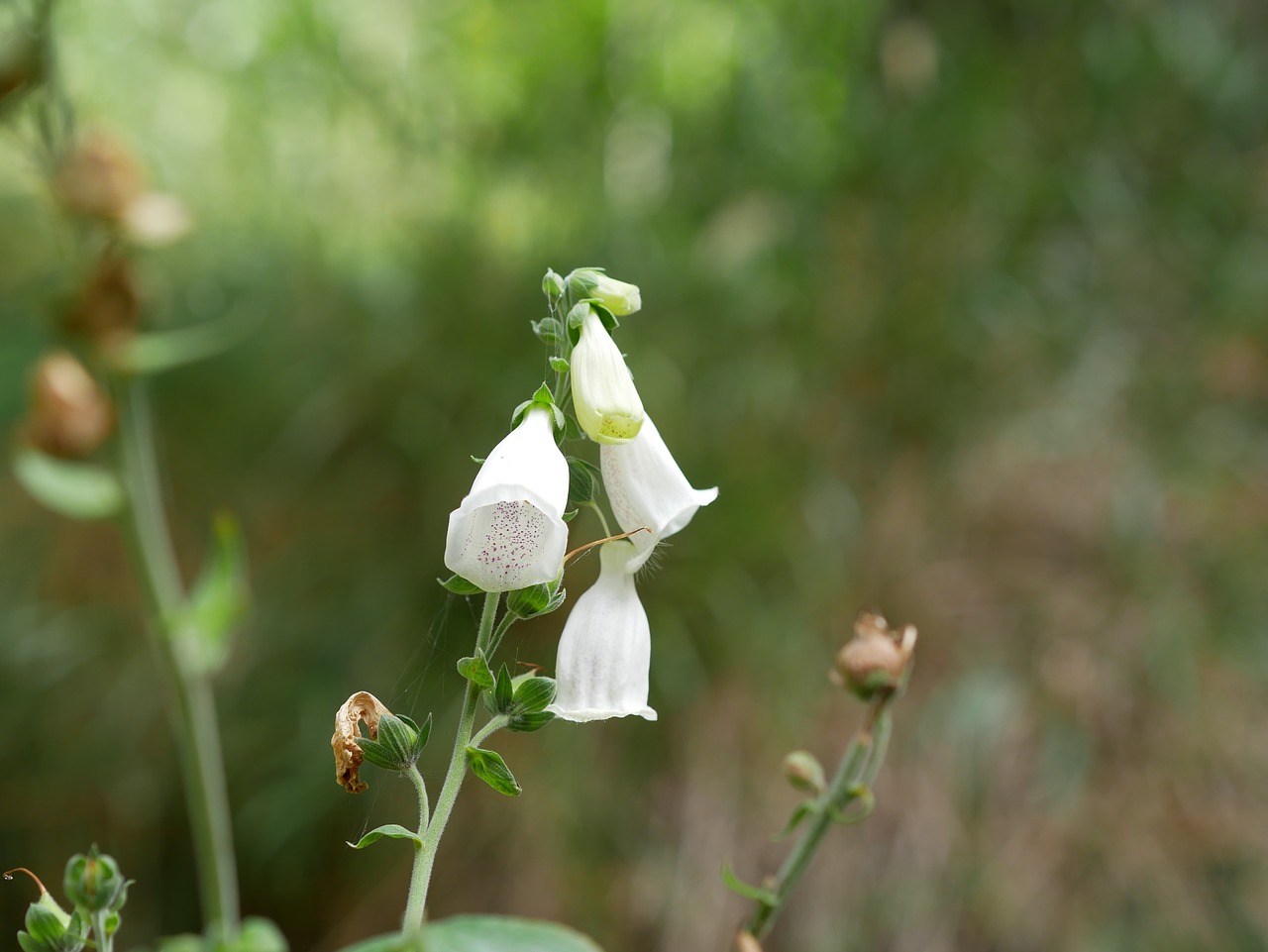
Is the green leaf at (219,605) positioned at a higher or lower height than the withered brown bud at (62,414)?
lower

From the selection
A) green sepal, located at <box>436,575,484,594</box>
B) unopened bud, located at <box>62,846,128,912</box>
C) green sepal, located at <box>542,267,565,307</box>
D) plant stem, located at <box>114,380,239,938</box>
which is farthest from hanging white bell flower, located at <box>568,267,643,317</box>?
plant stem, located at <box>114,380,239,938</box>

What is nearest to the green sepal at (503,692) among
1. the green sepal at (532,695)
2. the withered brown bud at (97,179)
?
the green sepal at (532,695)

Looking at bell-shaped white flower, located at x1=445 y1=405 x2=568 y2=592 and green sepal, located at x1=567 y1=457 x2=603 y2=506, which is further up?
green sepal, located at x1=567 y1=457 x2=603 y2=506

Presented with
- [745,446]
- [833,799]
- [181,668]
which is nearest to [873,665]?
[833,799]

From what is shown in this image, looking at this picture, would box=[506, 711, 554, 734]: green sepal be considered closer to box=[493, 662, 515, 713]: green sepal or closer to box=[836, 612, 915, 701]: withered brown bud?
box=[493, 662, 515, 713]: green sepal

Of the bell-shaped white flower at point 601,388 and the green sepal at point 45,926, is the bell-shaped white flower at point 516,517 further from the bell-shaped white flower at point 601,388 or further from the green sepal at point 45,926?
the green sepal at point 45,926

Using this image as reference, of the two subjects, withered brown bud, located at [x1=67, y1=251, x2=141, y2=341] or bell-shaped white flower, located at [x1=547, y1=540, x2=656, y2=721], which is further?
withered brown bud, located at [x1=67, y1=251, x2=141, y2=341]
